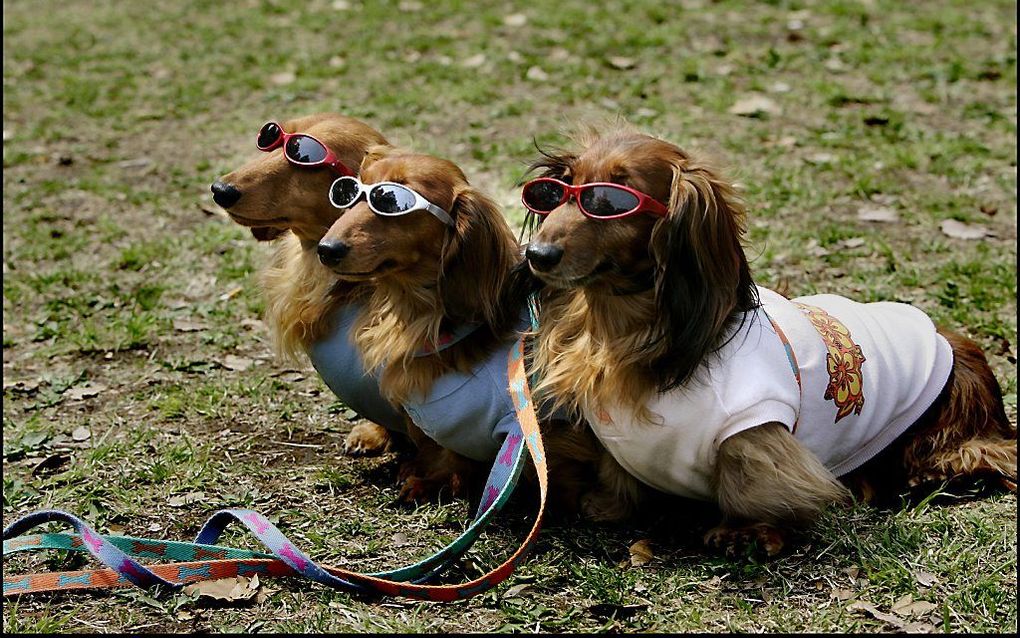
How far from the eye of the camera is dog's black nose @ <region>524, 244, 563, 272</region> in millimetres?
2652

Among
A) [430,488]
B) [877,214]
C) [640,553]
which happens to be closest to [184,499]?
[430,488]

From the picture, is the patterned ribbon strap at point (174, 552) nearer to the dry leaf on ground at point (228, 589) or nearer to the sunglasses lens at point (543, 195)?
the dry leaf on ground at point (228, 589)

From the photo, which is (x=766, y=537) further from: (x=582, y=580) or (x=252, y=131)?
(x=252, y=131)

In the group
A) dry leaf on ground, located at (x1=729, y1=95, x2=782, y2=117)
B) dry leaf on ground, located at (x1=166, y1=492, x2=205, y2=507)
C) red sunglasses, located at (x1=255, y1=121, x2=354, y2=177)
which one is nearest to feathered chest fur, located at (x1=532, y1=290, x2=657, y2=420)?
red sunglasses, located at (x1=255, y1=121, x2=354, y2=177)

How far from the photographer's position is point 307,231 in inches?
131

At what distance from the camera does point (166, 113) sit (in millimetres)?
6879

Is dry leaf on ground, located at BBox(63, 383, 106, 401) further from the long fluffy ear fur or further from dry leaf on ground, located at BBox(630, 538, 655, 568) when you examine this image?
the long fluffy ear fur

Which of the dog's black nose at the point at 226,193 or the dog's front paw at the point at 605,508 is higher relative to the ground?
the dog's black nose at the point at 226,193

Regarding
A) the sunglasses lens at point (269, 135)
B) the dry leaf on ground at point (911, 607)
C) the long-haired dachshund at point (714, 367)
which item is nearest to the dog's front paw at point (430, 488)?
the long-haired dachshund at point (714, 367)

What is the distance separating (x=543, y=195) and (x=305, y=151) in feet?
2.75

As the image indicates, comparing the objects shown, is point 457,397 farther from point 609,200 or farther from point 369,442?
point 609,200

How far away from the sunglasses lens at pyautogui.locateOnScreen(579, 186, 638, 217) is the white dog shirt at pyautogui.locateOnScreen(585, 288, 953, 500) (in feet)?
1.54

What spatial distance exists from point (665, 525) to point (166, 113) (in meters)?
4.87

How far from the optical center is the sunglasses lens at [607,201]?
8.72ft
